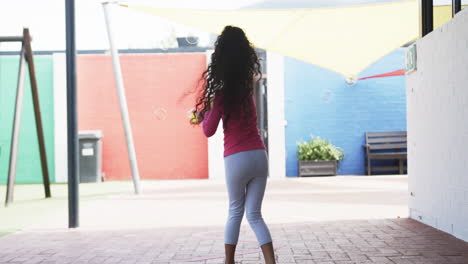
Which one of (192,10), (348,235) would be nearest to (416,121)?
(348,235)

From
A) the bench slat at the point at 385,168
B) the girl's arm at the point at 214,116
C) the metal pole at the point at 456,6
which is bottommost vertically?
the bench slat at the point at 385,168

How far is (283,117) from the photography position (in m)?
12.6

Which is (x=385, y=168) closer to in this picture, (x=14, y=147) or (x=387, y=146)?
(x=387, y=146)

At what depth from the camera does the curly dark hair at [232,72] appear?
9.13 feet

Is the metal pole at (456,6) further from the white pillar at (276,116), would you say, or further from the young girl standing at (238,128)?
the white pillar at (276,116)

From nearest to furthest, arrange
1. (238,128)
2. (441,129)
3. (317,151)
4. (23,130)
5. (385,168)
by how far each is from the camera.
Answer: (238,128), (441,129), (317,151), (385,168), (23,130)

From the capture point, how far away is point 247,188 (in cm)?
284

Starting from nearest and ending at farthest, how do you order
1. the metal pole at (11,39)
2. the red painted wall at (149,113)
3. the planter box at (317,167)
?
the metal pole at (11,39)
the planter box at (317,167)
the red painted wall at (149,113)

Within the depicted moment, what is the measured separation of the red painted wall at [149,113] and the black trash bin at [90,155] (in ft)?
1.88

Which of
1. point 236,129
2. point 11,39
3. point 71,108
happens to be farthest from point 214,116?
point 11,39

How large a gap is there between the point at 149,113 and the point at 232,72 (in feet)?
33.4

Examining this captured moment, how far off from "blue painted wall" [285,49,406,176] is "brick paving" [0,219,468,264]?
7.24 metres

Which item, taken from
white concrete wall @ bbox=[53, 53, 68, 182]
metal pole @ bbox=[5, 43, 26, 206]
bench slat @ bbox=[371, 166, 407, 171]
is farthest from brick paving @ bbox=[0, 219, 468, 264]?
white concrete wall @ bbox=[53, 53, 68, 182]

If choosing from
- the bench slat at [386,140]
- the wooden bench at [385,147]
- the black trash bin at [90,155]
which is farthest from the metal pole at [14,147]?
the bench slat at [386,140]
